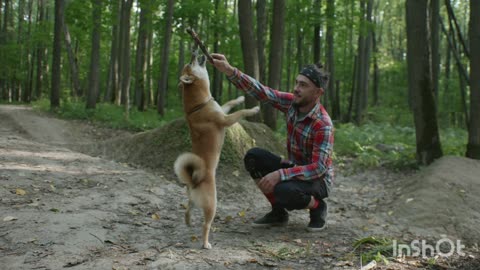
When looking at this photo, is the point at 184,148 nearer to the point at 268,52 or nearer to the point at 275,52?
the point at 275,52

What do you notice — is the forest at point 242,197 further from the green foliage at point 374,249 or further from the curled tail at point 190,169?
the curled tail at point 190,169

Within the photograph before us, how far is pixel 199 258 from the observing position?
11.7 ft

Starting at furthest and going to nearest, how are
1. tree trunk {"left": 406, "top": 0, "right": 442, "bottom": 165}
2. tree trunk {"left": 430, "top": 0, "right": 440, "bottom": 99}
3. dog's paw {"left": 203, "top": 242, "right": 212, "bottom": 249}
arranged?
1. tree trunk {"left": 430, "top": 0, "right": 440, "bottom": 99}
2. tree trunk {"left": 406, "top": 0, "right": 442, "bottom": 165}
3. dog's paw {"left": 203, "top": 242, "right": 212, "bottom": 249}

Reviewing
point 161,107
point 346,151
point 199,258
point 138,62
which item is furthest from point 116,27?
point 199,258

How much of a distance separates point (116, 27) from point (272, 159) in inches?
905

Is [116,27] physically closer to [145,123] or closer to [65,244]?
[145,123]

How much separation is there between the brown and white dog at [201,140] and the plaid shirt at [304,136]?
0.53m

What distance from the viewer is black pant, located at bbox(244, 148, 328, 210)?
431cm

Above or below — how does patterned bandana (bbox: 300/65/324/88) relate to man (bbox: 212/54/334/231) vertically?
above

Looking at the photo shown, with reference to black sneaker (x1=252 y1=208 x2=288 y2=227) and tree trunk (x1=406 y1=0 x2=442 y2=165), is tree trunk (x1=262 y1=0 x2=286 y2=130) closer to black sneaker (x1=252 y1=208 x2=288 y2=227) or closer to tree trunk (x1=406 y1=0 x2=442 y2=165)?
tree trunk (x1=406 y1=0 x2=442 y2=165)

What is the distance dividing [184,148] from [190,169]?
3669mm

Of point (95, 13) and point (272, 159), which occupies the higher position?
point (95, 13)

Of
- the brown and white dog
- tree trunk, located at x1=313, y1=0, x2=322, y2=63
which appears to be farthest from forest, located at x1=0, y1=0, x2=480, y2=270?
tree trunk, located at x1=313, y1=0, x2=322, y2=63

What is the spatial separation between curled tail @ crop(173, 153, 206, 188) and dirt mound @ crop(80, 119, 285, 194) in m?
2.90
